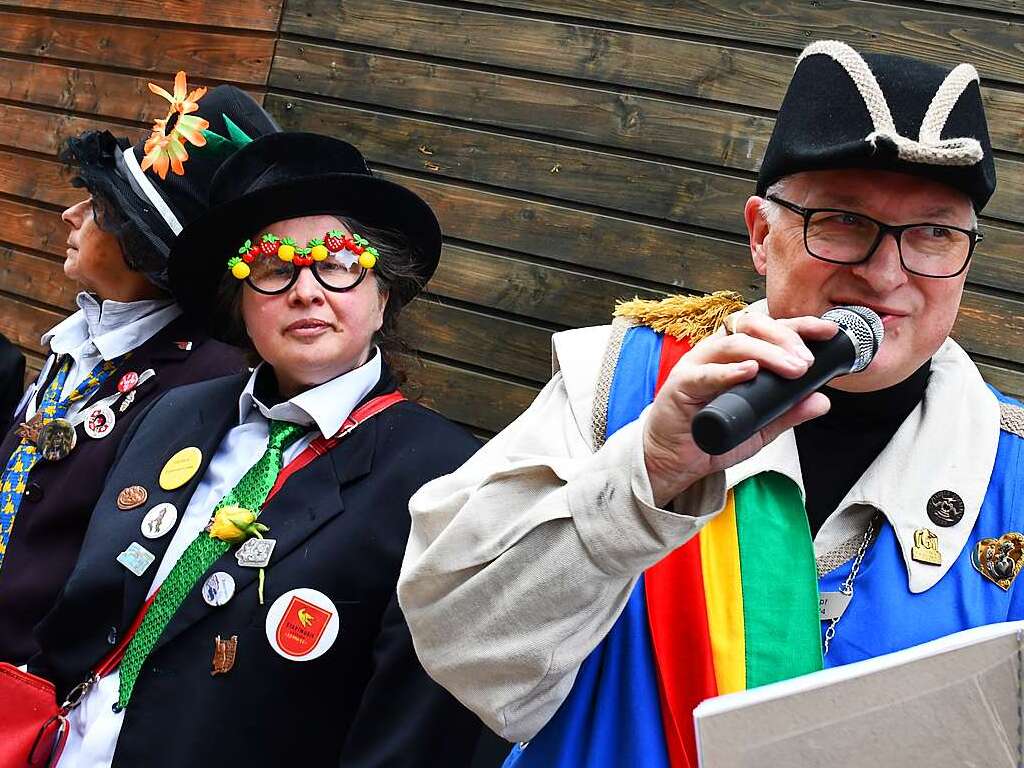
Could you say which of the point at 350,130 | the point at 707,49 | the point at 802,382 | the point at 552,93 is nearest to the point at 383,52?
the point at 350,130

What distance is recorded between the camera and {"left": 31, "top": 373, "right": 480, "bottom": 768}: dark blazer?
6.74ft

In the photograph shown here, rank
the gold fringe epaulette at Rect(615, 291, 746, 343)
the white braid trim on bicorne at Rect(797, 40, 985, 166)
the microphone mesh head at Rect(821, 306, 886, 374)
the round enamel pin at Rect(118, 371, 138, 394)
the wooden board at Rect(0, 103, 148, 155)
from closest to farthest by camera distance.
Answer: the microphone mesh head at Rect(821, 306, 886, 374), the white braid trim on bicorne at Rect(797, 40, 985, 166), the gold fringe epaulette at Rect(615, 291, 746, 343), the round enamel pin at Rect(118, 371, 138, 394), the wooden board at Rect(0, 103, 148, 155)

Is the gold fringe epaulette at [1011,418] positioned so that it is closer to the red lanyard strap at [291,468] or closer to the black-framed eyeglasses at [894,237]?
the black-framed eyeglasses at [894,237]

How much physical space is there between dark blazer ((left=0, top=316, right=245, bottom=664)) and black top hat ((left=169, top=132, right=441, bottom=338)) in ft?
1.41

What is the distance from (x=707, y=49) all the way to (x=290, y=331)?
170cm

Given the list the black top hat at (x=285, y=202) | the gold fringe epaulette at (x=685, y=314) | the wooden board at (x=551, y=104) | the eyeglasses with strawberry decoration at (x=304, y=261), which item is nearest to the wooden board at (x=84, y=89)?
the wooden board at (x=551, y=104)

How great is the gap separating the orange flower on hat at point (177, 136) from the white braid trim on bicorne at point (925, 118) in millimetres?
1760

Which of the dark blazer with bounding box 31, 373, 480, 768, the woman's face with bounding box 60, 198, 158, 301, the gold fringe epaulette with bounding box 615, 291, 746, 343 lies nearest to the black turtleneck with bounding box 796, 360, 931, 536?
the gold fringe epaulette with bounding box 615, 291, 746, 343

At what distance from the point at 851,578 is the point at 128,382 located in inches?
83.1

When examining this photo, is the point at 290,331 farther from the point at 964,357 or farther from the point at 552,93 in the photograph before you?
the point at 552,93

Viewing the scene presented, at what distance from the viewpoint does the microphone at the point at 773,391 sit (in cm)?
106

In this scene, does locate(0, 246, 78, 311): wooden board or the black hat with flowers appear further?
locate(0, 246, 78, 311): wooden board

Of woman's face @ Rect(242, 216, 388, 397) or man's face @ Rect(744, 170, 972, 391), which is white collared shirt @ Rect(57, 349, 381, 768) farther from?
man's face @ Rect(744, 170, 972, 391)

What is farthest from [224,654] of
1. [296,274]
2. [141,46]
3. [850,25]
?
[141,46]
